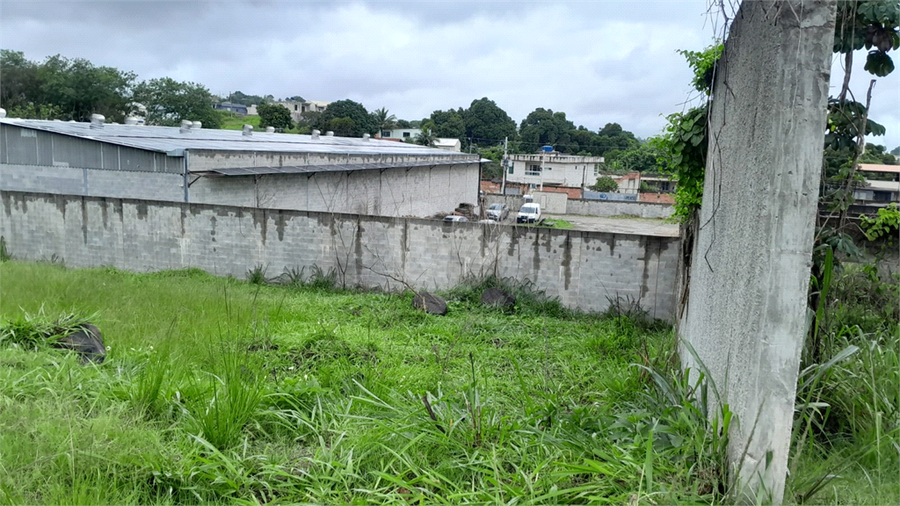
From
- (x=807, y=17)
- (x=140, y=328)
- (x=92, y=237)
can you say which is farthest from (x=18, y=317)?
(x=92, y=237)

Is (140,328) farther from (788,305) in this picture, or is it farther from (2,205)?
(2,205)

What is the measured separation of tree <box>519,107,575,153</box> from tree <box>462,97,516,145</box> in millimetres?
1326

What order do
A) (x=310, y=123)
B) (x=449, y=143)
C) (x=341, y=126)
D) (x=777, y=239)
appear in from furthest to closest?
(x=310, y=123) < (x=341, y=126) < (x=449, y=143) < (x=777, y=239)

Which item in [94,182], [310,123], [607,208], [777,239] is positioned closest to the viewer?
[777,239]

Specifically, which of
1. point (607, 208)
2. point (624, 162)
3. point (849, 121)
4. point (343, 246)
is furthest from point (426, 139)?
point (849, 121)

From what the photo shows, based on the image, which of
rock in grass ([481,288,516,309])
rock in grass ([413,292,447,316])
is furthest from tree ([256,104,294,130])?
rock in grass ([413,292,447,316])

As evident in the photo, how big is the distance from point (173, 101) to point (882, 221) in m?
48.9

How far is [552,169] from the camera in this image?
45.3 meters

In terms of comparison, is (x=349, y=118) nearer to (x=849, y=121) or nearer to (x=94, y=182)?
(x=94, y=182)

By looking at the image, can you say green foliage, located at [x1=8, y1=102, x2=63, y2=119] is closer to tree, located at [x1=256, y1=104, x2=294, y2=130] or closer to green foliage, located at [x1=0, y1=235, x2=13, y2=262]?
tree, located at [x1=256, y1=104, x2=294, y2=130]

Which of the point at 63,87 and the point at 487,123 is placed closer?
the point at 63,87

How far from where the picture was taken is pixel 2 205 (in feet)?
40.6

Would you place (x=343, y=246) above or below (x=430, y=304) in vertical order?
above

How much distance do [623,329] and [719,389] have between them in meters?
5.18
